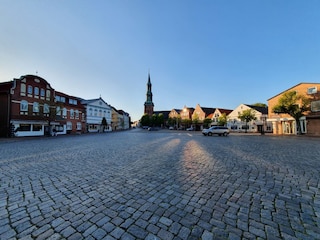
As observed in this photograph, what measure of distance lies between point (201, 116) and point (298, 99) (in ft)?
138

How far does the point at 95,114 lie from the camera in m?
46.8

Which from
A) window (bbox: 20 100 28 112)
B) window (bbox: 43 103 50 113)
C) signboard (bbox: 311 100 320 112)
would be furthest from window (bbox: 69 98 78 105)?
signboard (bbox: 311 100 320 112)

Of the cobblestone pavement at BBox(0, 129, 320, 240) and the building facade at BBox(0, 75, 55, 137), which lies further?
the building facade at BBox(0, 75, 55, 137)

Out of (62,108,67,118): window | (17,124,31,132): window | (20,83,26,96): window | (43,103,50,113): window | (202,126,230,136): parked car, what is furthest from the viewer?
(62,108,67,118): window

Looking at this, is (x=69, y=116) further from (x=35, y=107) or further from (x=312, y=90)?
(x=312, y=90)

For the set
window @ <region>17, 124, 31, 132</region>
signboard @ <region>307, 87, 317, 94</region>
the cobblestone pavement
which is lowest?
the cobblestone pavement

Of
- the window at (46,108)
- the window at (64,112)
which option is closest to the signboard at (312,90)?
the window at (46,108)

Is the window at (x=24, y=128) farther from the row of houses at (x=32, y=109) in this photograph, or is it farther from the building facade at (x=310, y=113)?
the building facade at (x=310, y=113)

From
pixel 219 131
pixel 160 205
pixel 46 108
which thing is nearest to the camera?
pixel 160 205

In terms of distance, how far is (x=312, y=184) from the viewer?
14.4 feet

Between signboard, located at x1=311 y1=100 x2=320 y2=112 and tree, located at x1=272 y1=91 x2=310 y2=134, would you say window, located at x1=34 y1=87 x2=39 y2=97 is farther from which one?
signboard, located at x1=311 y1=100 x2=320 y2=112

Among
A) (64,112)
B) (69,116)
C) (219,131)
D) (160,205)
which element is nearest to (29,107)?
(64,112)

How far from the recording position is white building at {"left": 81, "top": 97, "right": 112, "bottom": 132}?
44.2 m

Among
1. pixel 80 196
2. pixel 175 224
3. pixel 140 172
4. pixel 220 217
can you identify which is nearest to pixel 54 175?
pixel 80 196
